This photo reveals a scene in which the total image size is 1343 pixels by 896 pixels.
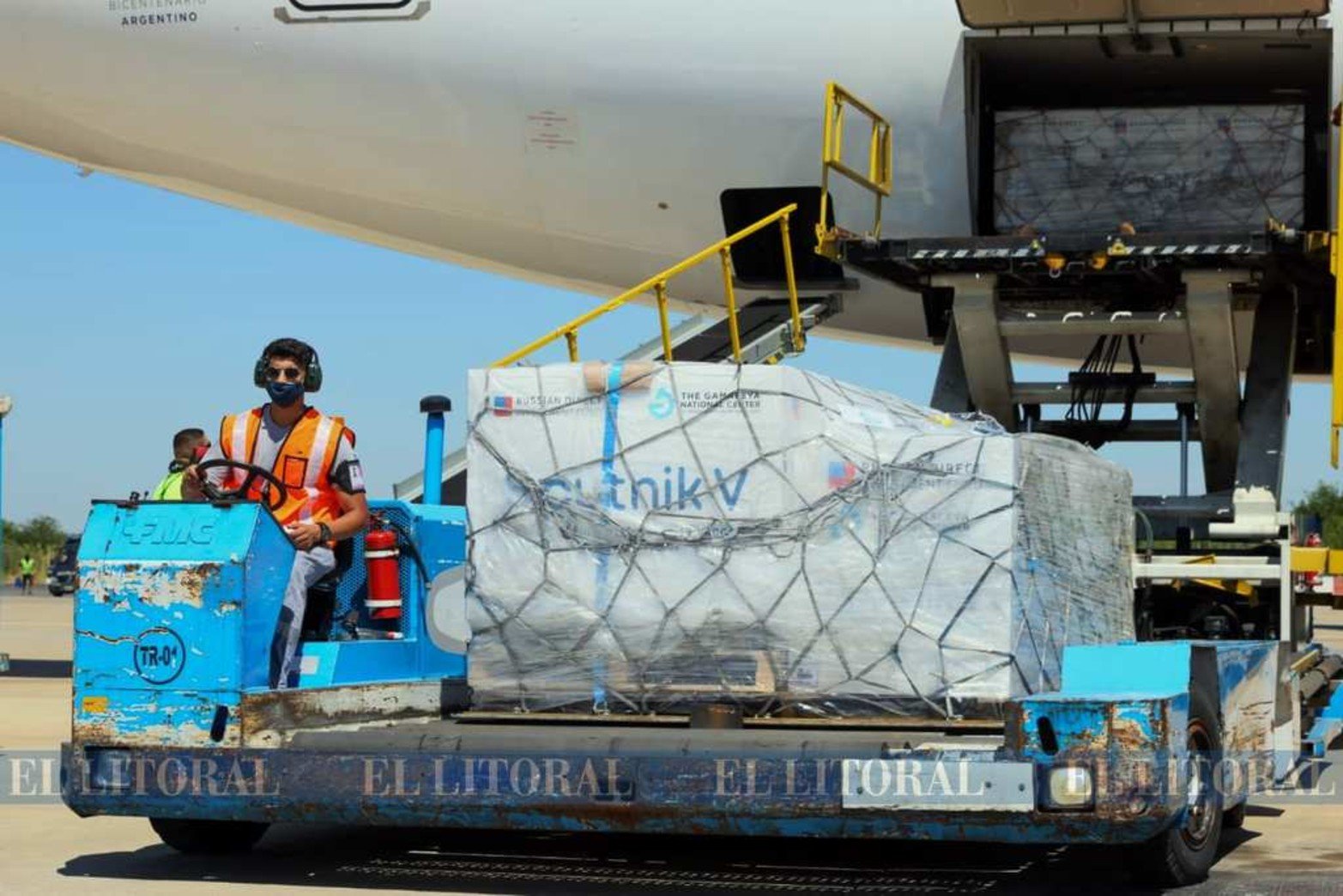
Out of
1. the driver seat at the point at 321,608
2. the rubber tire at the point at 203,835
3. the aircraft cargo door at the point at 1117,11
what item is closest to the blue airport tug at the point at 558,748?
the driver seat at the point at 321,608

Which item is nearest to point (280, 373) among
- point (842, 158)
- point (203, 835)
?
point (203, 835)

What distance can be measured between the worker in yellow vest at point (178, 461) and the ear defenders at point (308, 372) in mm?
374

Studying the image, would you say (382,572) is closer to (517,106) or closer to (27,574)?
(517,106)

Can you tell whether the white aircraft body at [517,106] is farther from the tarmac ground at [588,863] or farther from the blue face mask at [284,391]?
the blue face mask at [284,391]

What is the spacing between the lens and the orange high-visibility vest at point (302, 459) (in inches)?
277

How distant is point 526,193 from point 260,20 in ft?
6.15

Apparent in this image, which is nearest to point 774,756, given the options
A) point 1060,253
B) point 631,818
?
point 631,818

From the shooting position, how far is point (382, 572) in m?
7.38

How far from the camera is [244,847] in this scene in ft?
24.3

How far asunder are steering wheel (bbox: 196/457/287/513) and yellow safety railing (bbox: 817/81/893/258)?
140 inches

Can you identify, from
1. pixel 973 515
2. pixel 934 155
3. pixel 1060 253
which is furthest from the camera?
pixel 934 155

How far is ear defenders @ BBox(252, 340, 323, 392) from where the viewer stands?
7090 millimetres

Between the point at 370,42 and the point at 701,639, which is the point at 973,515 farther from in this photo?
the point at 370,42

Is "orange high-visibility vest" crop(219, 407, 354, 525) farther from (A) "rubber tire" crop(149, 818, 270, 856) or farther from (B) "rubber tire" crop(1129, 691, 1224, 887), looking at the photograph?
(B) "rubber tire" crop(1129, 691, 1224, 887)
